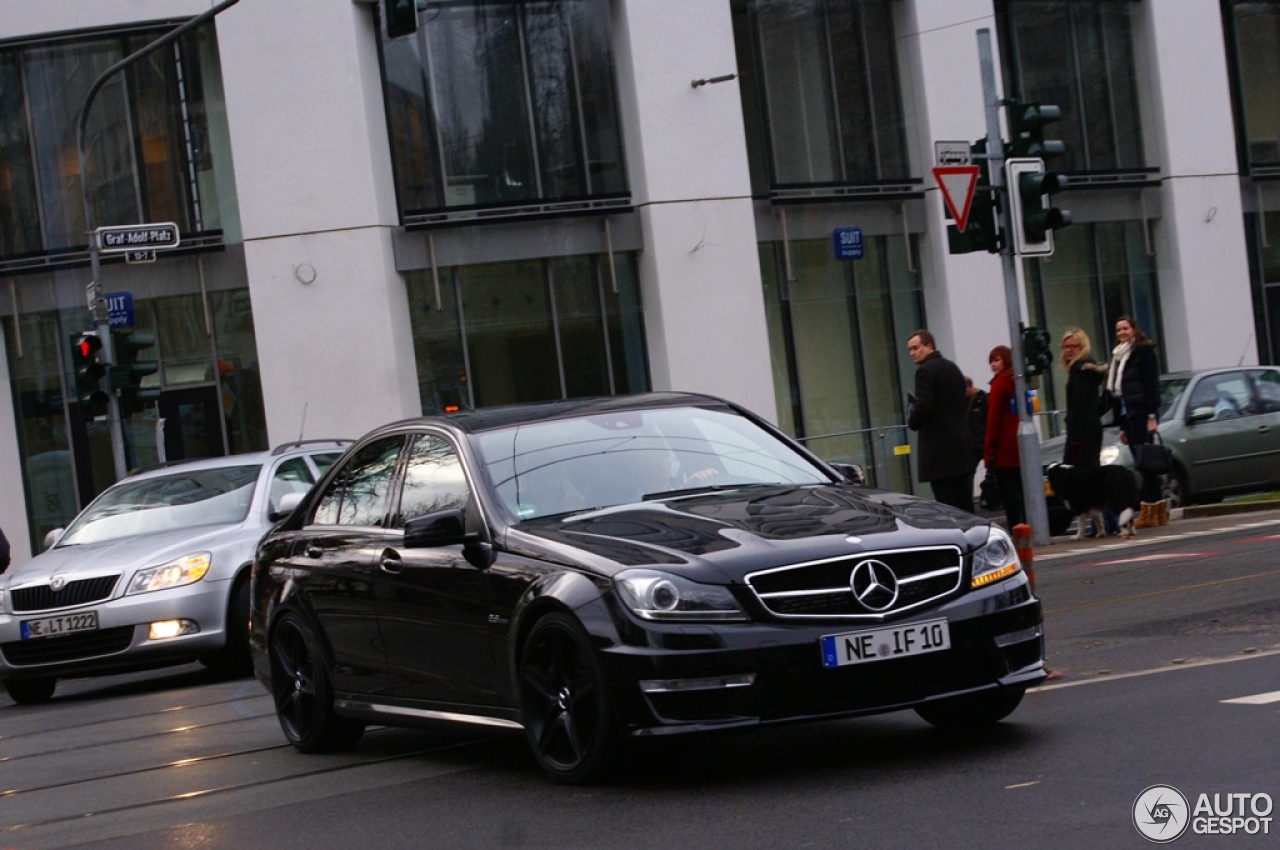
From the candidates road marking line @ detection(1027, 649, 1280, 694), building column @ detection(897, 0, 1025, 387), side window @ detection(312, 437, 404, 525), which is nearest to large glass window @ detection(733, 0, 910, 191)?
building column @ detection(897, 0, 1025, 387)

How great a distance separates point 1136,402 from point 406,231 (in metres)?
11.7

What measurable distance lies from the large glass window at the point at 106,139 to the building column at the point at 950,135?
35.0 feet

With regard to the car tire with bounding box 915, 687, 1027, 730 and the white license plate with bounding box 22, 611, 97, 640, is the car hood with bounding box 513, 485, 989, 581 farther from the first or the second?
the white license plate with bounding box 22, 611, 97, 640

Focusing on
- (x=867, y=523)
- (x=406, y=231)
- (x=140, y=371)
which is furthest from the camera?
(x=406, y=231)

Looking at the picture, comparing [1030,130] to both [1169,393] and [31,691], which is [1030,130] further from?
[31,691]

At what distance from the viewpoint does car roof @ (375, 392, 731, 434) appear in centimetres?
817

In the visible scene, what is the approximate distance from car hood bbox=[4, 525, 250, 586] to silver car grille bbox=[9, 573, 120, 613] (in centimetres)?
6

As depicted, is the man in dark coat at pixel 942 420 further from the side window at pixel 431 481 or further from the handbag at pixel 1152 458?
the side window at pixel 431 481

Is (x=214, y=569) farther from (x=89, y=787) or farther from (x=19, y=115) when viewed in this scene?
(x=19, y=115)

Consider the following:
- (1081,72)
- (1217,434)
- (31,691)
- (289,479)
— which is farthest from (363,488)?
(1081,72)

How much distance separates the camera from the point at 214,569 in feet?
43.4

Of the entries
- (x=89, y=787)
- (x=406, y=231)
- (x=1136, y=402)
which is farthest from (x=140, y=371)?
(x=89, y=787)

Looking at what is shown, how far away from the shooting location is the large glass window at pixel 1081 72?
3145 centimetres

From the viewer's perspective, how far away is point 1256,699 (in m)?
7.39
